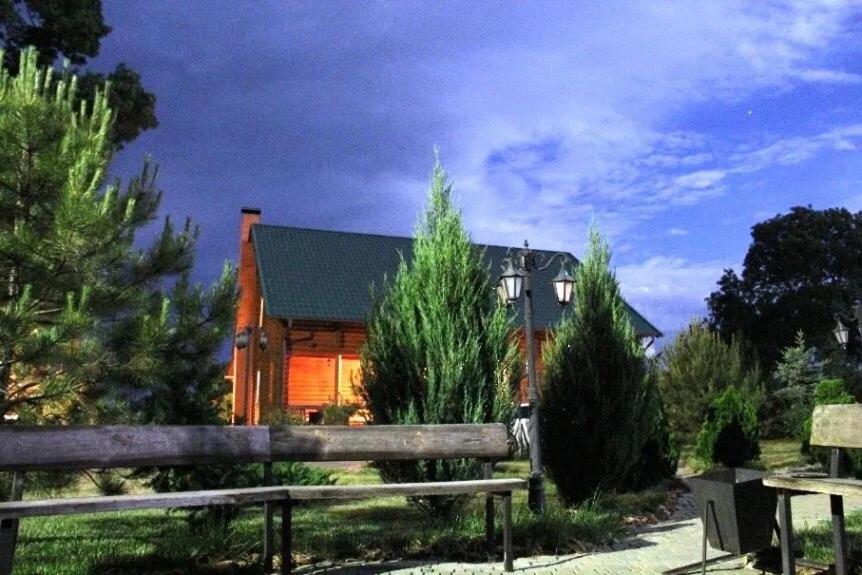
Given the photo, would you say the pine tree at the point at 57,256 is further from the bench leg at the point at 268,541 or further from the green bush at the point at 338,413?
the green bush at the point at 338,413

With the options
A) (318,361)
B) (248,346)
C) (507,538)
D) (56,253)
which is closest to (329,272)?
(318,361)

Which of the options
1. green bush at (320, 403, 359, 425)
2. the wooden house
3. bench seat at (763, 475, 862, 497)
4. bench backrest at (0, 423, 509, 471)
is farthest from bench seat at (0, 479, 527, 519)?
the wooden house

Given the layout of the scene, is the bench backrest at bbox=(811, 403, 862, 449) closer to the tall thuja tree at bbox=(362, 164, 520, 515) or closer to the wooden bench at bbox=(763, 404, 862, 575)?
the wooden bench at bbox=(763, 404, 862, 575)

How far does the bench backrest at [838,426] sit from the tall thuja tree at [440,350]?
3.07m

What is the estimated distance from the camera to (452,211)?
8.61m

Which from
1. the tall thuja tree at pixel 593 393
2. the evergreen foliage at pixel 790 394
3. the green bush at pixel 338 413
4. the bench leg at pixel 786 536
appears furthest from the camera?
the evergreen foliage at pixel 790 394

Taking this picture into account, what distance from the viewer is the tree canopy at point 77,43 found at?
10.3 m

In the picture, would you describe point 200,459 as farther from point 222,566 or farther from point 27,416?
point 27,416

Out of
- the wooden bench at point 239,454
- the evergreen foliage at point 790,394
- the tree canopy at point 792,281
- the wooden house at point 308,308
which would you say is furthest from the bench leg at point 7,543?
the tree canopy at point 792,281

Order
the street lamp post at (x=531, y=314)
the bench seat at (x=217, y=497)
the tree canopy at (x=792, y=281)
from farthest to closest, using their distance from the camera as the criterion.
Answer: the tree canopy at (x=792, y=281), the street lamp post at (x=531, y=314), the bench seat at (x=217, y=497)

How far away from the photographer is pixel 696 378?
2100 centimetres

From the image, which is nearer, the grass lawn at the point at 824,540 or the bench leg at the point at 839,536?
the bench leg at the point at 839,536

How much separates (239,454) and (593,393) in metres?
4.87

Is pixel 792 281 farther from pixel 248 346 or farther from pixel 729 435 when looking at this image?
pixel 248 346
